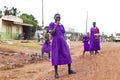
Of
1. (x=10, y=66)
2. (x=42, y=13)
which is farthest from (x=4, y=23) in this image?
(x=10, y=66)

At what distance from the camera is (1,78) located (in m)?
13.2

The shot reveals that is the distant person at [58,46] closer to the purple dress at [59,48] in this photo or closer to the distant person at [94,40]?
the purple dress at [59,48]

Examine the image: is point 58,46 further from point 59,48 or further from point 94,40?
point 94,40

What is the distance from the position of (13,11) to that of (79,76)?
6654 cm

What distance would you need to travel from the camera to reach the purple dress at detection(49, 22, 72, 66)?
1113 cm

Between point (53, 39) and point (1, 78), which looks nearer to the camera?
point (53, 39)

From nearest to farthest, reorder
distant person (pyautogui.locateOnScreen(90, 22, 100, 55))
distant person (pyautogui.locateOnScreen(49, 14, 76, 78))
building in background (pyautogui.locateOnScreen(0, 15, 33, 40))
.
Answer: distant person (pyautogui.locateOnScreen(49, 14, 76, 78)) < distant person (pyautogui.locateOnScreen(90, 22, 100, 55)) < building in background (pyautogui.locateOnScreen(0, 15, 33, 40))

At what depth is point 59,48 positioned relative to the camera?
36.8 feet

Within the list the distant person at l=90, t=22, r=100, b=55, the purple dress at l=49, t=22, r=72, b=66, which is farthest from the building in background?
the purple dress at l=49, t=22, r=72, b=66

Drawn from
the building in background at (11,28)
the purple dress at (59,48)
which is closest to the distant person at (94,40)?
the purple dress at (59,48)

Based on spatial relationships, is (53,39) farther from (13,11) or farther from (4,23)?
(13,11)

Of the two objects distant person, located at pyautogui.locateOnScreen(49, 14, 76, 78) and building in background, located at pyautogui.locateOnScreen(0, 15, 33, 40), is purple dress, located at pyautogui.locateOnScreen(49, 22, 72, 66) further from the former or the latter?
building in background, located at pyautogui.locateOnScreen(0, 15, 33, 40)

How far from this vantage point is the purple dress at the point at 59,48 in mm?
11133

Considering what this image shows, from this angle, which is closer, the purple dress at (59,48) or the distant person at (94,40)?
the purple dress at (59,48)
